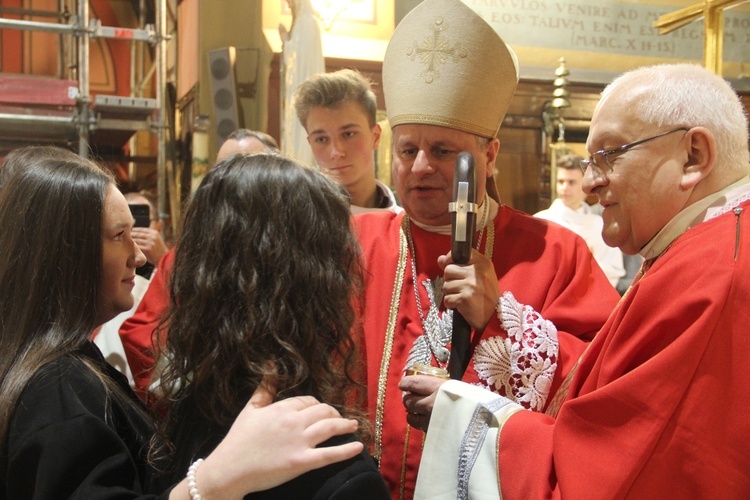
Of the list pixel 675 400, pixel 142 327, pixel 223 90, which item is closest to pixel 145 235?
pixel 142 327

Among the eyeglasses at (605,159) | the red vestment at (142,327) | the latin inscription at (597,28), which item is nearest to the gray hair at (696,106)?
the eyeglasses at (605,159)

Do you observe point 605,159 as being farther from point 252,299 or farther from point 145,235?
point 145,235

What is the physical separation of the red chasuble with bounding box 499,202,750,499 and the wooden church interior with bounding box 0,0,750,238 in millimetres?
2738

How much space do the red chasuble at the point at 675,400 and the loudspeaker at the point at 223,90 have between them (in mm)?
4016

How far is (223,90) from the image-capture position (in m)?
5.27

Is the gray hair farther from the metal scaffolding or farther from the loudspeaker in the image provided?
the loudspeaker

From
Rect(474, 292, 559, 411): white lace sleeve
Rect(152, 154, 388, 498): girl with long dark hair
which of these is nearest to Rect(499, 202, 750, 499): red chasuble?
Rect(474, 292, 559, 411): white lace sleeve

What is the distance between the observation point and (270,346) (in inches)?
50.4

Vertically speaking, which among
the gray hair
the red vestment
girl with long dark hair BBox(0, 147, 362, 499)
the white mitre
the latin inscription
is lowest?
the red vestment

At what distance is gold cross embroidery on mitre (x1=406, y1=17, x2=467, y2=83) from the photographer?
2.42 metres

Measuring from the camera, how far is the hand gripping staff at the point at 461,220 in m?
1.85

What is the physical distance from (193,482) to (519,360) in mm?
1053

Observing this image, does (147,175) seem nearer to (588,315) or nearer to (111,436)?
(588,315)

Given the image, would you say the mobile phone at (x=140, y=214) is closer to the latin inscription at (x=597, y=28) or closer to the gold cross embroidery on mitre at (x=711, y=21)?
the gold cross embroidery on mitre at (x=711, y=21)
